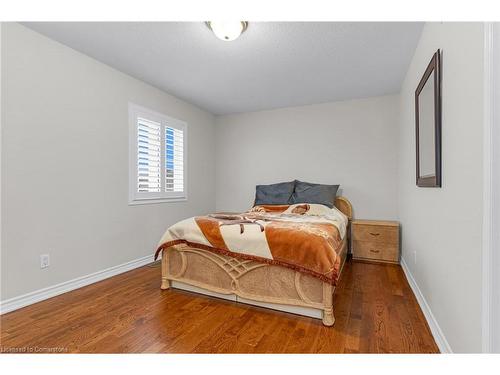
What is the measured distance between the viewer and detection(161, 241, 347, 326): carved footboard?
194cm

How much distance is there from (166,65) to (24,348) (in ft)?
8.84

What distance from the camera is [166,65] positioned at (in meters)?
2.83

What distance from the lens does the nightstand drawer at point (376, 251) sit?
3307 millimetres

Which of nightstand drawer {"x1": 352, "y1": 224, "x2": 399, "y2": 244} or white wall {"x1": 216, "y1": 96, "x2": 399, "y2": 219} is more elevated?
white wall {"x1": 216, "y1": 96, "x2": 399, "y2": 219}

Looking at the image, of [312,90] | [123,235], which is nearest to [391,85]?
[312,90]

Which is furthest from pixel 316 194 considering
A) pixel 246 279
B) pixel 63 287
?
pixel 63 287

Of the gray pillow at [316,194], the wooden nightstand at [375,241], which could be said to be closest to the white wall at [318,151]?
the gray pillow at [316,194]

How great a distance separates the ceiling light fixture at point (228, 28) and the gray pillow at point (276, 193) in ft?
7.54

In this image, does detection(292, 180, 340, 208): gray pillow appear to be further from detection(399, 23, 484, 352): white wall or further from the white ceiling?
detection(399, 23, 484, 352): white wall

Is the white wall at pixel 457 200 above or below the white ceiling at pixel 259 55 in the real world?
below

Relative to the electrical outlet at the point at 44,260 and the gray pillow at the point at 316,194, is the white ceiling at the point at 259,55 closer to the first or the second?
the gray pillow at the point at 316,194

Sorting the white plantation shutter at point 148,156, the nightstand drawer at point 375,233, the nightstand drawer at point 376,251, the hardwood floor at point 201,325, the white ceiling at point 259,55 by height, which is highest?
the white ceiling at point 259,55

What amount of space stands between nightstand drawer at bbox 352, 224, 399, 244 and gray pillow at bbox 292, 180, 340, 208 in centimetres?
49

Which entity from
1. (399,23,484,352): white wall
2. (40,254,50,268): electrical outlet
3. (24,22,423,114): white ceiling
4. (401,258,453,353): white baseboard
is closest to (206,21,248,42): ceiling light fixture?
(24,22,423,114): white ceiling
